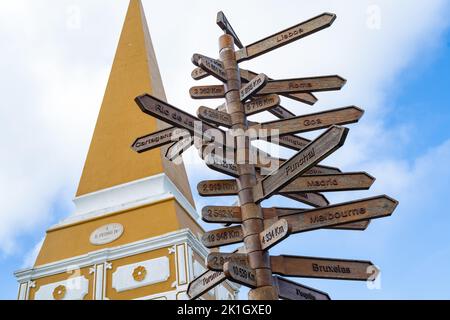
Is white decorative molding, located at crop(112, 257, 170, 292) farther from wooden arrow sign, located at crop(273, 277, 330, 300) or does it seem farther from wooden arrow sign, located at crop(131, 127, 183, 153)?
wooden arrow sign, located at crop(273, 277, 330, 300)

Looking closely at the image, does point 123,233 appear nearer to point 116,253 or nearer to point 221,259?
point 116,253

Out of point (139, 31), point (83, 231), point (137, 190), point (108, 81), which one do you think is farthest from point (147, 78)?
point (83, 231)

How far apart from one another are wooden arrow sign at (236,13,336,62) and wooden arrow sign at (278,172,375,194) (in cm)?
134

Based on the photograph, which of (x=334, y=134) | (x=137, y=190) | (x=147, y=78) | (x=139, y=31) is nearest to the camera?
(x=334, y=134)

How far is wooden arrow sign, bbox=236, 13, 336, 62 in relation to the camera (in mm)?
4555

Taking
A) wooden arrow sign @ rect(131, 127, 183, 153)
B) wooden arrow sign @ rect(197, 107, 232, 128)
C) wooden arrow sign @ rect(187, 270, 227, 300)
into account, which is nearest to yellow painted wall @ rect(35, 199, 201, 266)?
wooden arrow sign @ rect(131, 127, 183, 153)

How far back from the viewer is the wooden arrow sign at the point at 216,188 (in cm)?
400

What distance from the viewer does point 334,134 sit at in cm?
324

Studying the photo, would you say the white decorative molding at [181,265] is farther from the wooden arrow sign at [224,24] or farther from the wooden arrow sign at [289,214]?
the wooden arrow sign at [289,214]

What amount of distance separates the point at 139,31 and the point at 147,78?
10.3 ft

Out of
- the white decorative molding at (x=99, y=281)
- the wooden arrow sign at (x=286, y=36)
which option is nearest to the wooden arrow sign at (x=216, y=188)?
the wooden arrow sign at (x=286, y=36)

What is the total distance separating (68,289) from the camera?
13289mm

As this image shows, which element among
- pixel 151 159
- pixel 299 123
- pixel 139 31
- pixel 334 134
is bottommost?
pixel 334 134
